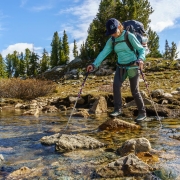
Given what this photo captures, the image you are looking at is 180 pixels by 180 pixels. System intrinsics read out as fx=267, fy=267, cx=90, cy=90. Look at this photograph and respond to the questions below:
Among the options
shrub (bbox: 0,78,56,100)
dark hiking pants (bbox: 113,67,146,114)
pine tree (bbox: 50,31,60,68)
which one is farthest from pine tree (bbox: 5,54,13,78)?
dark hiking pants (bbox: 113,67,146,114)

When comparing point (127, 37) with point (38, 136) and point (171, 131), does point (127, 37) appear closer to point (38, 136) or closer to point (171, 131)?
point (171, 131)

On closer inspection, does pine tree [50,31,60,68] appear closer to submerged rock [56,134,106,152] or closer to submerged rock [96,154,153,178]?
submerged rock [56,134,106,152]

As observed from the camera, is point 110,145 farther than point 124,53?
No

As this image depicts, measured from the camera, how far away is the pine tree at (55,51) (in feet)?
331

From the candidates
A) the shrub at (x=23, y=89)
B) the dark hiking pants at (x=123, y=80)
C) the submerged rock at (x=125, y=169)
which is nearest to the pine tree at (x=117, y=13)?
the shrub at (x=23, y=89)

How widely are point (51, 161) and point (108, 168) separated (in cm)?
116

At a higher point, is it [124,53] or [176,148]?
[124,53]

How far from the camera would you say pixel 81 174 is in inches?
153

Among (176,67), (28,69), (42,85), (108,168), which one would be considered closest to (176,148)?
(108,168)

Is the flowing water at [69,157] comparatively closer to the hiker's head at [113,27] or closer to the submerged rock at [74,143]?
the submerged rock at [74,143]

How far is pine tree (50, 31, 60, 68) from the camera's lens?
10081 cm

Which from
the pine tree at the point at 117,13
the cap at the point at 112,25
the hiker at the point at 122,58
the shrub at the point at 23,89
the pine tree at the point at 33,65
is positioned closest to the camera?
the cap at the point at 112,25

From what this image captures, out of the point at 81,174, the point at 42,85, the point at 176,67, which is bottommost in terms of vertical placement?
the point at 81,174

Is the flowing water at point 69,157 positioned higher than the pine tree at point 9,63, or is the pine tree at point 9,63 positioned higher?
the pine tree at point 9,63
